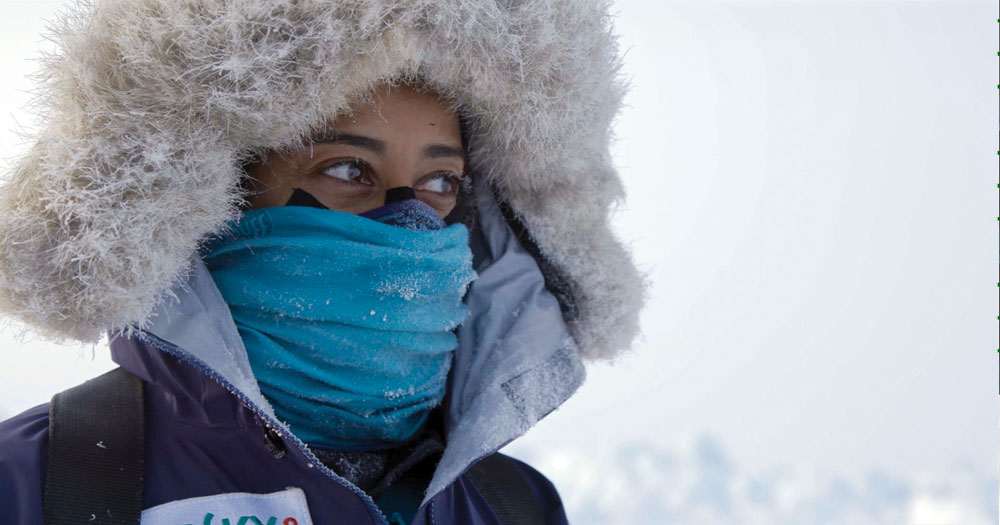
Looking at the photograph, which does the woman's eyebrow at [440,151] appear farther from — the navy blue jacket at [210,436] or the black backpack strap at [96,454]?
the black backpack strap at [96,454]

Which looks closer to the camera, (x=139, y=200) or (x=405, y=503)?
(x=139, y=200)

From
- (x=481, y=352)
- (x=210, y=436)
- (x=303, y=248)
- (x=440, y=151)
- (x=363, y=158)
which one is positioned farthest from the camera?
(x=481, y=352)

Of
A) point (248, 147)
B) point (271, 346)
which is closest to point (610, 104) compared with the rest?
point (248, 147)

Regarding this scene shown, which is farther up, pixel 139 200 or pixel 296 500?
pixel 139 200

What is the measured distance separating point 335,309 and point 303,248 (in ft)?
0.47

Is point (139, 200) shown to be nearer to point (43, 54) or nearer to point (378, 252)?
point (43, 54)

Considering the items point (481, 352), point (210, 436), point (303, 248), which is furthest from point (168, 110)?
point (481, 352)

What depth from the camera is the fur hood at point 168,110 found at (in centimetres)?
132

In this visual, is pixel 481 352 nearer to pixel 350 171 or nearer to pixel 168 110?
pixel 350 171

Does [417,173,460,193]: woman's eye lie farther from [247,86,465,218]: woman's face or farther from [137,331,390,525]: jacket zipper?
[137,331,390,525]: jacket zipper

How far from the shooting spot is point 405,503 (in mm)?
1678

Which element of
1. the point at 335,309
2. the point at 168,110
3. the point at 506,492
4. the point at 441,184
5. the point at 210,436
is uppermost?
the point at 168,110

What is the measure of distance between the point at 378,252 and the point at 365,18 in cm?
46

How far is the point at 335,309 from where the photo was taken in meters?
1.53
